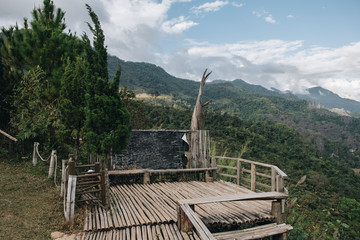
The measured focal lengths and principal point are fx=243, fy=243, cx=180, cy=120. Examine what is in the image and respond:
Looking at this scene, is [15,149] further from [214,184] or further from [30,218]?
[214,184]

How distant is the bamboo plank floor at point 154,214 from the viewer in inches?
165

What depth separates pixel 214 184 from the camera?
24.5 ft

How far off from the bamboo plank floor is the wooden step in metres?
0.16

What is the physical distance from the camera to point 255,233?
177 inches

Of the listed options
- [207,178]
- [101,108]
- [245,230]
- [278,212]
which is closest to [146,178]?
[207,178]

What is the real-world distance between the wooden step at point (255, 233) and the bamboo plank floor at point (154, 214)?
0.16 m

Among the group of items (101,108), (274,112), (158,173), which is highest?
(274,112)

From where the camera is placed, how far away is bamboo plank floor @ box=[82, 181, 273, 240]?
4.18 meters

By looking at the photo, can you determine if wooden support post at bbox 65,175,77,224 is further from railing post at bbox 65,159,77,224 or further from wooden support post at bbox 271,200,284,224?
wooden support post at bbox 271,200,284,224

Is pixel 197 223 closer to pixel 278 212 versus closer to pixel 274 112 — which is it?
pixel 278 212

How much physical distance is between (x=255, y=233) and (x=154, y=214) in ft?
6.39

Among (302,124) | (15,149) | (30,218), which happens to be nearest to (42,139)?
(15,149)

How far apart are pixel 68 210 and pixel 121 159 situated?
369 centimetres

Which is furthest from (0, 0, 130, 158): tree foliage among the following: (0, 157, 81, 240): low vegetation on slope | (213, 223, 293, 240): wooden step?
(213, 223, 293, 240): wooden step
